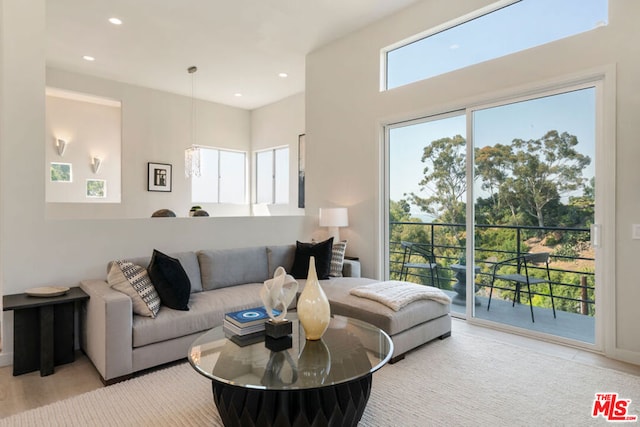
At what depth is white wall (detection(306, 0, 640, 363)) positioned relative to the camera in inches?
113

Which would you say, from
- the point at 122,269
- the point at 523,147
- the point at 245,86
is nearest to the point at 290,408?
the point at 122,269

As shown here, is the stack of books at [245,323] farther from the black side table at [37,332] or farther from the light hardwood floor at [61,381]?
the black side table at [37,332]

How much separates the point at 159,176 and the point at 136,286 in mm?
4467

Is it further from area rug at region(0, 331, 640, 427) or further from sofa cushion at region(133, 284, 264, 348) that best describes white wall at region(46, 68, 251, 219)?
area rug at region(0, 331, 640, 427)

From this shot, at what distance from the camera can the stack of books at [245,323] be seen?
87.6 inches

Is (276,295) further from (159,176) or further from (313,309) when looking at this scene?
(159,176)

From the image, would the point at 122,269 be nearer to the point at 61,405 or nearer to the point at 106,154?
the point at 61,405

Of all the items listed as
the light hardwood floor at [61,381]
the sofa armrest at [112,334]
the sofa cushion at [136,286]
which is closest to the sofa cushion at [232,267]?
the sofa cushion at [136,286]

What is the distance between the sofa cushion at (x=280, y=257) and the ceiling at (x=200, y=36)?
2757 mm

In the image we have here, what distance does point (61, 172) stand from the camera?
246 inches

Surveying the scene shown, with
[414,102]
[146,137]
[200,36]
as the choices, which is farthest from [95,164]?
[414,102]

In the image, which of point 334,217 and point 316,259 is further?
point 334,217

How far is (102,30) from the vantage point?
4.62 m

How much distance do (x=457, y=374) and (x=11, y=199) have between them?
366 centimetres
